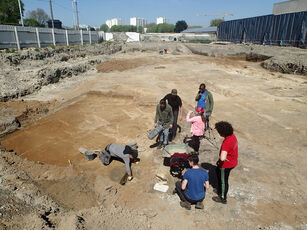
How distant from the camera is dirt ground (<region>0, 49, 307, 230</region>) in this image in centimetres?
400

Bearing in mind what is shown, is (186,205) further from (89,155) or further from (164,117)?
(89,155)

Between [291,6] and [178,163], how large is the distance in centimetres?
3572

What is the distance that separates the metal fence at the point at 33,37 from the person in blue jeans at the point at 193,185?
18.4 m

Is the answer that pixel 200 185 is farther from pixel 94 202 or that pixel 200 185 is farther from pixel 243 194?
pixel 94 202

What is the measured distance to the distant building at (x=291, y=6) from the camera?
28.8 m

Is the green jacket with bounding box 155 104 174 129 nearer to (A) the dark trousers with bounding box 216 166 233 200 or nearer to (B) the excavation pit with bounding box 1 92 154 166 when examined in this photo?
(B) the excavation pit with bounding box 1 92 154 166

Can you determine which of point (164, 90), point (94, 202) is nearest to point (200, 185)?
point (94, 202)

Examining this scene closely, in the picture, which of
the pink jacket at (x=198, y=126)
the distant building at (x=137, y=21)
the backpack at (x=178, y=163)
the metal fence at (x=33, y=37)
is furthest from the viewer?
the distant building at (x=137, y=21)

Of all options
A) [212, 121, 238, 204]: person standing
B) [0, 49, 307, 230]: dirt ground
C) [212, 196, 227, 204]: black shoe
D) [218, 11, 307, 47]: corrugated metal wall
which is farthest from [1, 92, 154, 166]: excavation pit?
[218, 11, 307, 47]: corrugated metal wall

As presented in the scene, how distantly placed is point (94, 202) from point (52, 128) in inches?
211

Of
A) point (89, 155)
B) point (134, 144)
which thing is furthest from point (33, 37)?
point (134, 144)

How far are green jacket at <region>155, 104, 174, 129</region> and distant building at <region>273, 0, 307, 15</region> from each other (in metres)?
33.0

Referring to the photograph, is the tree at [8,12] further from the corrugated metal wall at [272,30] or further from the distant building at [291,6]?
the distant building at [291,6]

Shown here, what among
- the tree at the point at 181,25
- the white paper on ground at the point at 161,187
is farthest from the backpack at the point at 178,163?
the tree at the point at 181,25
